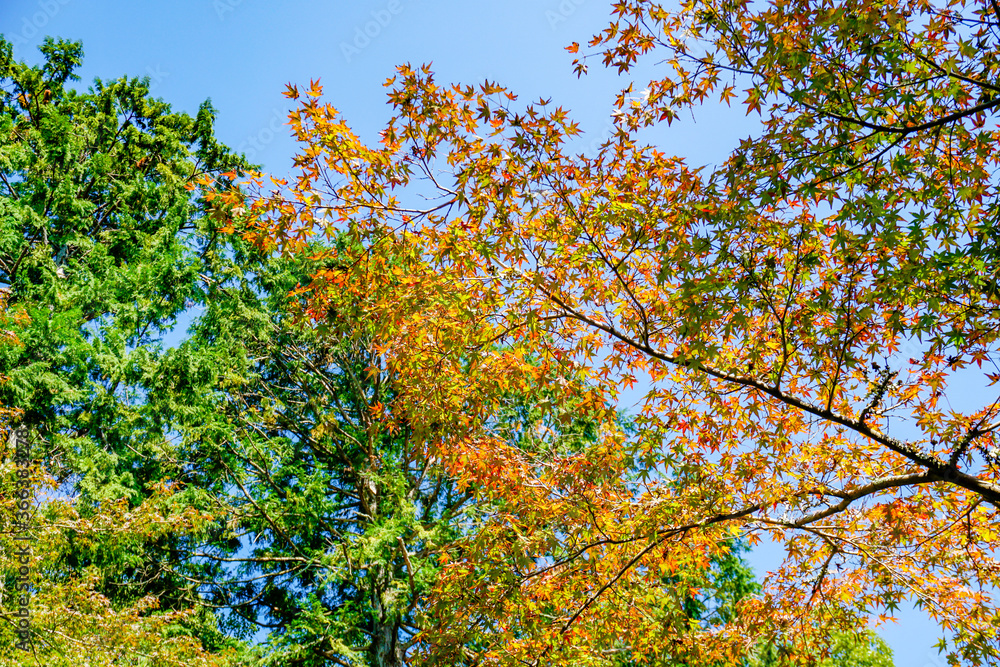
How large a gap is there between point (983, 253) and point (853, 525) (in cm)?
282

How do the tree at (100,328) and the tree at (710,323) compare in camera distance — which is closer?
the tree at (710,323)
